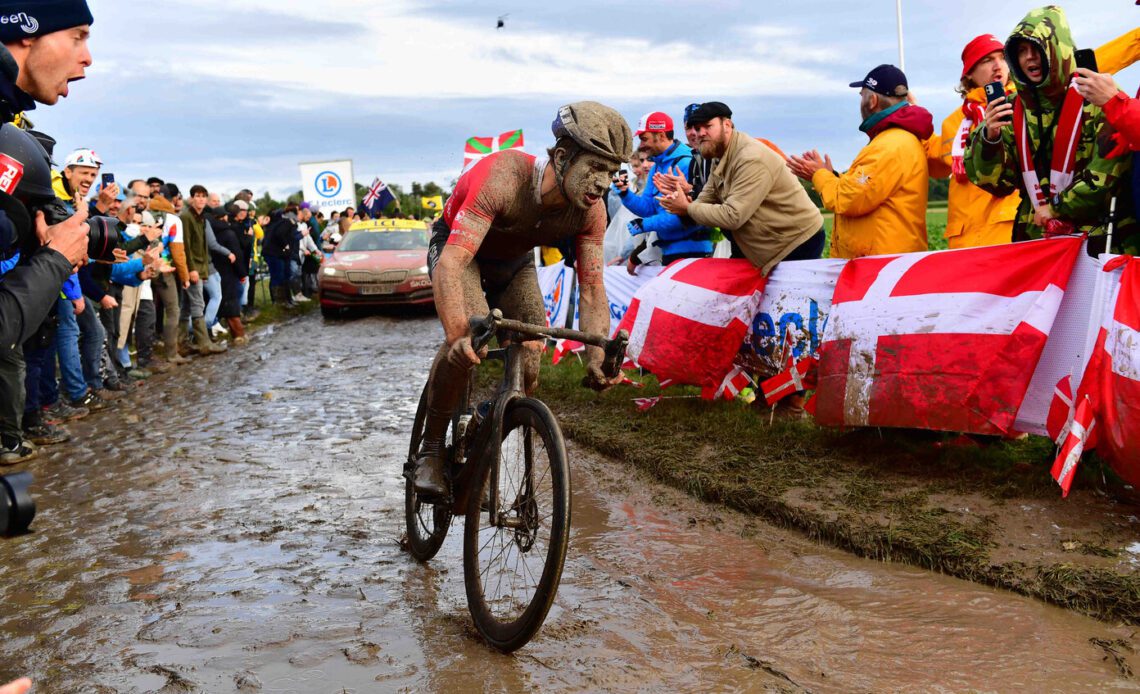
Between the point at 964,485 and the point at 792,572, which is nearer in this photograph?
the point at 792,572

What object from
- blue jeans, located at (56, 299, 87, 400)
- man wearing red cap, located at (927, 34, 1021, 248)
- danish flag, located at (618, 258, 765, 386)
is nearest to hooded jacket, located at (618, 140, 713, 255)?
danish flag, located at (618, 258, 765, 386)

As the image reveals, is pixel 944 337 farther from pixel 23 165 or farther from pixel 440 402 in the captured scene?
pixel 23 165

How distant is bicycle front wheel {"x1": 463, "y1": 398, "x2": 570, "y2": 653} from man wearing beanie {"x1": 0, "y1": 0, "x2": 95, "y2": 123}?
6.65ft

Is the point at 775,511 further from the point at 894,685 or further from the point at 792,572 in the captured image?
the point at 894,685

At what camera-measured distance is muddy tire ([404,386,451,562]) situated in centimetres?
486

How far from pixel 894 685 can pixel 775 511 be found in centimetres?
208

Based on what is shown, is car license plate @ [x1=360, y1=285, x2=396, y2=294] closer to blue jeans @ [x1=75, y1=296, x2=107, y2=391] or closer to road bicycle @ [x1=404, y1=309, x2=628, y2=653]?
blue jeans @ [x1=75, y1=296, x2=107, y2=391]

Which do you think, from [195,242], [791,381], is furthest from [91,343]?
[791,381]

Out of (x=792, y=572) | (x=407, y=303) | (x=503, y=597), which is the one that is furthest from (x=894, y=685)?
A: (x=407, y=303)

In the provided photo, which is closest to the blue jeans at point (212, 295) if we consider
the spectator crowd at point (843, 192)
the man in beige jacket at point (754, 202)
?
the spectator crowd at point (843, 192)

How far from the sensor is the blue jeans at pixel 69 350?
973cm

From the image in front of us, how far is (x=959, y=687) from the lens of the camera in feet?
11.2

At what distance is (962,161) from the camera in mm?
6359

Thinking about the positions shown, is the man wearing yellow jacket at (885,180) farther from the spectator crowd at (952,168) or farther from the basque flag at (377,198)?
the basque flag at (377,198)
